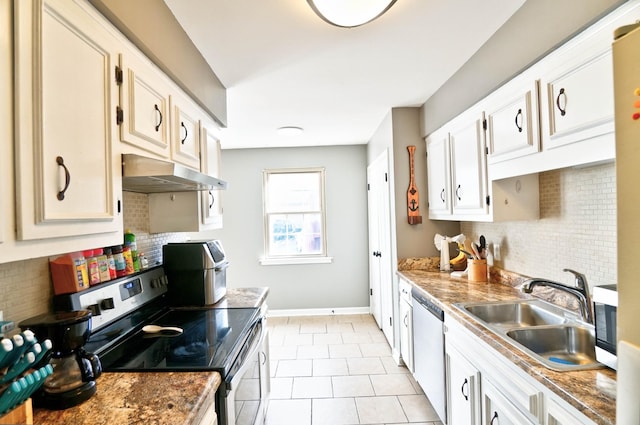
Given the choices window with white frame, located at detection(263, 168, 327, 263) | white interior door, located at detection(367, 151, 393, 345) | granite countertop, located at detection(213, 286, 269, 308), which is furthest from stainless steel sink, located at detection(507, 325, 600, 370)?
window with white frame, located at detection(263, 168, 327, 263)

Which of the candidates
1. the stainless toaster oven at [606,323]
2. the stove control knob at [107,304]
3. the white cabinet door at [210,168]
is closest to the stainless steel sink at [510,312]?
the stainless toaster oven at [606,323]

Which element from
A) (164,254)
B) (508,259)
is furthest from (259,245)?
(508,259)

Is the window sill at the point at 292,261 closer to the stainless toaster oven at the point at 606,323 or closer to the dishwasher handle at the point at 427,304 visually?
the dishwasher handle at the point at 427,304

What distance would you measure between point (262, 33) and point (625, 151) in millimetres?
1705

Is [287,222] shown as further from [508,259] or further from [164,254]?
[508,259]

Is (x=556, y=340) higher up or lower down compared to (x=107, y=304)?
lower down

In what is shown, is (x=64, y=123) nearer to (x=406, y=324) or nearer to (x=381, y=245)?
(x=406, y=324)

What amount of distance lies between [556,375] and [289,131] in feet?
10.5

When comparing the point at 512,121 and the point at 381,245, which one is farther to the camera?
the point at 381,245

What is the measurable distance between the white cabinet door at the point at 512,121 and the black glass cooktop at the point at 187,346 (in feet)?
5.65

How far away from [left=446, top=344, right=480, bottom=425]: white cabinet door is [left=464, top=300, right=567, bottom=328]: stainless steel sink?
27 cm

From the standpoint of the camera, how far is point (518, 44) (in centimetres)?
168

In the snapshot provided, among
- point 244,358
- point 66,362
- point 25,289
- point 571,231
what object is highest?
point 571,231

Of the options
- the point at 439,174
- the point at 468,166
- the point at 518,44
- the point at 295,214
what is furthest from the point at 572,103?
the point at 295,214
